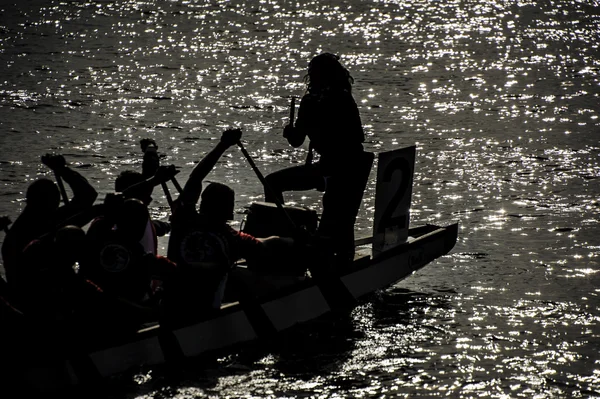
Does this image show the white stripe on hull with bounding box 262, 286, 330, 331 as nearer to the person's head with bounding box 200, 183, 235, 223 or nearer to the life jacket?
the person's head with bounding box 200, 183, 235, 223

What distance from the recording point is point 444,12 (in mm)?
40719

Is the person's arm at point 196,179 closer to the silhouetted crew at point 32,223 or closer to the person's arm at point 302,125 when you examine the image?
the silhouetted crew at point 32,223

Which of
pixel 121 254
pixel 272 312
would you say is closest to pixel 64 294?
pixel 121 254

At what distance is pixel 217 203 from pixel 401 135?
12.5 meters

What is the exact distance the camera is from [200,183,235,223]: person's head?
10906 mm

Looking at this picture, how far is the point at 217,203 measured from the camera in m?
10.9

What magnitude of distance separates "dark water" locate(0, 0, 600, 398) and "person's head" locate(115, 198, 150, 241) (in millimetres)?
1404

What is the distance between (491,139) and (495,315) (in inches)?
391

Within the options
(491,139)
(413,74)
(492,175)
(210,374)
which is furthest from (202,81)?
(210,374)

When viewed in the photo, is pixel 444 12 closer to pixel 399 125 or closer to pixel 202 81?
pixel 202 81

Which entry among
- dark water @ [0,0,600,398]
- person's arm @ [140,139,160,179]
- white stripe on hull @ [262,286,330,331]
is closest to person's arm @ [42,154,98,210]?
person's arm @ [140,139,160,179]

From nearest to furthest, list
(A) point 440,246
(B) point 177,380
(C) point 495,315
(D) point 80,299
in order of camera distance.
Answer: (D) point 80,299
(B) point 177,380
(C) point 495,315
(A) point 440,246

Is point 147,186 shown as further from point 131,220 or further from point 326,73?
point 326,73

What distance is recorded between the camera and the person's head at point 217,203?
10906 millimetres
